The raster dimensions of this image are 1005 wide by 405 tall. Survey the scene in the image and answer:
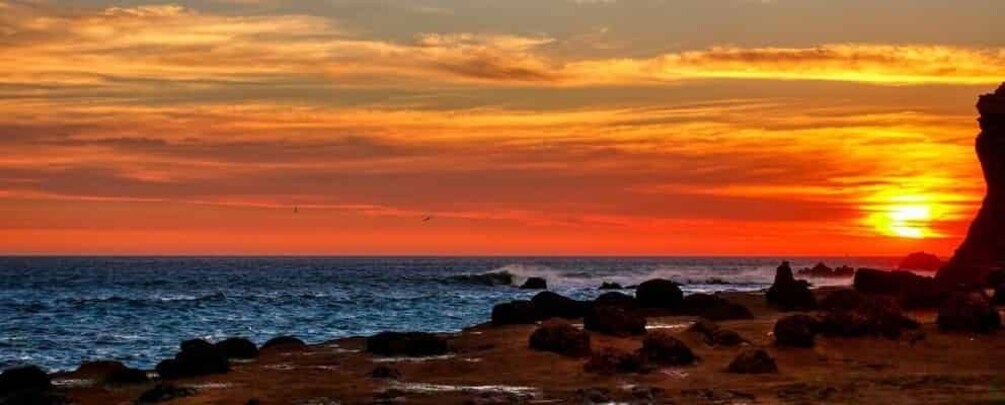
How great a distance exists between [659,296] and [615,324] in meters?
14.0

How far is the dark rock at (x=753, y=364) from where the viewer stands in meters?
30.8

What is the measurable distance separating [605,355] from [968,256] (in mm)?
34196

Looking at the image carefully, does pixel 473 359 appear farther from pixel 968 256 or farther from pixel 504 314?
pixel 968 256

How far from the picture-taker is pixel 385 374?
31.8 m

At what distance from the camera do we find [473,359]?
34750mm

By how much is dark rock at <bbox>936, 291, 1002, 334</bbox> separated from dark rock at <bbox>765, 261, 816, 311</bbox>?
480 inches

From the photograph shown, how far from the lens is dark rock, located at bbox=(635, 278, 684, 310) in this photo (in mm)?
52781

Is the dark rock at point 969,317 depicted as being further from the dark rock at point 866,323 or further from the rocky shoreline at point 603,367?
the dark rock at point 866,323

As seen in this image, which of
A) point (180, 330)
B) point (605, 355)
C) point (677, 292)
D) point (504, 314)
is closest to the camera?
point (605, 355)

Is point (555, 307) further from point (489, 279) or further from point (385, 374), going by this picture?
point (489, 279)

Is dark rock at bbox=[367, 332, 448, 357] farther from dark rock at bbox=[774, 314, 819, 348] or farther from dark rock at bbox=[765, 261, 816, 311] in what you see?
dark rock at bbox=[765, 261, 816, 311]

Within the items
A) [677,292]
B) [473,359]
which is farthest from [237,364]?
[677,292]

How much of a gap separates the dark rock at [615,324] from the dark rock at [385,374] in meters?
9.21

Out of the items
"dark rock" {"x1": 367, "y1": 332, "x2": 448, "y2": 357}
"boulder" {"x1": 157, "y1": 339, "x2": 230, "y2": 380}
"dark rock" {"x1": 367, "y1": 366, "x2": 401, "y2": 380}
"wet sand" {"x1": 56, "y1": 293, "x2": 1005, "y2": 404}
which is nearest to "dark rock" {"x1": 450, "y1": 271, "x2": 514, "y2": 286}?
"dark rock" {"x1": 367, "y1": 332, "x2": 448, "y2": 357}
